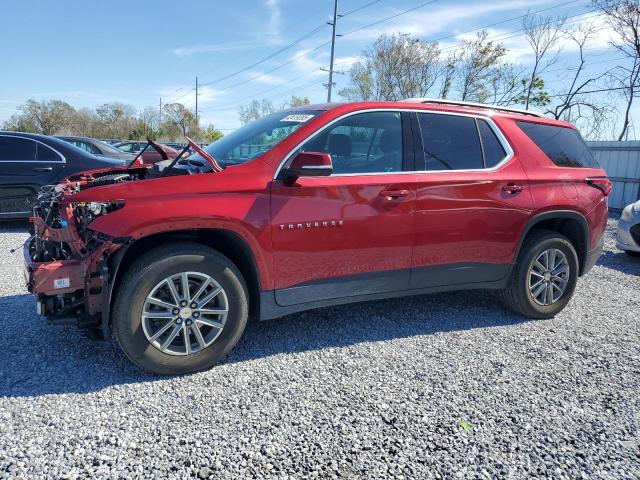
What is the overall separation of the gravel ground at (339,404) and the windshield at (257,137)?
1.46 m

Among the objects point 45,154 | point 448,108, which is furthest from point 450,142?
point 45,154

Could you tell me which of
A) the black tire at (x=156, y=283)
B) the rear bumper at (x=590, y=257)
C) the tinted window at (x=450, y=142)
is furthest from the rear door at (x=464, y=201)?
the black tire at (x=156, y=283)

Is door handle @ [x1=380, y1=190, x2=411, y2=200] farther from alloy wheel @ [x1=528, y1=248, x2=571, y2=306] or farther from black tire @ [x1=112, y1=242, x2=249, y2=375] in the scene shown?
alloy wheel @ [x1=528, y1=248, x2=571, y2=306]

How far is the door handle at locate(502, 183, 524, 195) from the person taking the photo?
12.9ft

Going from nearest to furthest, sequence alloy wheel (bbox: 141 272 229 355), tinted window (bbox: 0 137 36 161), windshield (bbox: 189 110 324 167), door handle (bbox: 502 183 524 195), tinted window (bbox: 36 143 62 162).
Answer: alloy wheel (bbox: 141 272 229 355) → windshield (bbox: 189 110 324 167) → door handle (bbox: 502 183 524 195) → tinted window (bbox: 0 137 36 161) → tinted window (bbox: 36 143 62 162)

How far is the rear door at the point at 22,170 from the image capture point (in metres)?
7.42

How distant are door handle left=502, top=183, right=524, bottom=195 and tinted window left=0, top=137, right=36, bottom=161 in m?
7.40

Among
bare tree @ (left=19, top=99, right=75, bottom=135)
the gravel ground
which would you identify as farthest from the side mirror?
bare tree @ (left=19, top=99, right=75, bottom=135)

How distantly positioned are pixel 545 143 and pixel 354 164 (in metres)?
2.07

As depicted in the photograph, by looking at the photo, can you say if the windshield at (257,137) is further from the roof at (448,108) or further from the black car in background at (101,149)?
the black car in background at (101,149)

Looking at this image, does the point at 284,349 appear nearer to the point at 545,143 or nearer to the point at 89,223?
the point at 89,223

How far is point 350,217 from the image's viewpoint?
3312 mm

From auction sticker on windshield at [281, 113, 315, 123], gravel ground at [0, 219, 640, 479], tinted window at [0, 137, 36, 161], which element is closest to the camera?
gravel ground at [0, 219, 640, 479]

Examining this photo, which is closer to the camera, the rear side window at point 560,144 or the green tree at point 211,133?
the rear side window at point 560,144
